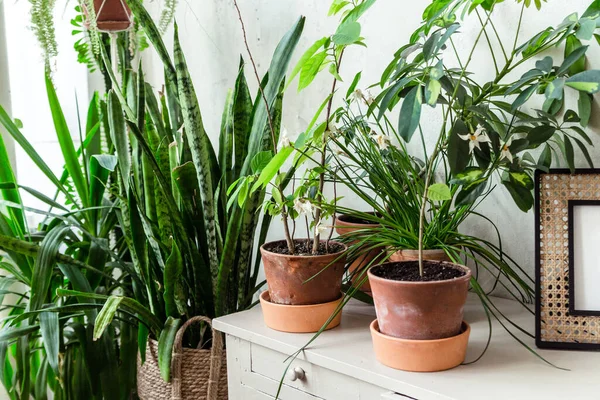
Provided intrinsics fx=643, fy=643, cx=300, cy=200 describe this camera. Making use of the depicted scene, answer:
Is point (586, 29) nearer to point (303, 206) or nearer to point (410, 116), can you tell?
point (410, 116)

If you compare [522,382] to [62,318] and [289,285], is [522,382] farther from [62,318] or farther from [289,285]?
[62,318]

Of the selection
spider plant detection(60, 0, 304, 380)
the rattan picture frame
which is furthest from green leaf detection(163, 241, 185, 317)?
the rattan picture frame

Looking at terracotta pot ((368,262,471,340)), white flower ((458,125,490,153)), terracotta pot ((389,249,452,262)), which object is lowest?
terracotta pot ((368,262,471,340))

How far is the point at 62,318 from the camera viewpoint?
1623 millimetres

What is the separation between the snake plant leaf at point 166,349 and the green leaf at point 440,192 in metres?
0.76

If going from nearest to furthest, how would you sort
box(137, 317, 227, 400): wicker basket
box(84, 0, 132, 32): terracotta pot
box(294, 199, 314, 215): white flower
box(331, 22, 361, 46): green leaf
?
box(331, 22, 361, 46): green leaf
box(294, 199, 314, 215): white flower
box(137, 317, 227, 400): wicker basket
box(84, 0, 132, 32): terracotta pot

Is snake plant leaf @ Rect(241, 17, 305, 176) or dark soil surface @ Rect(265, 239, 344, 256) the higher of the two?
snake plant leaf @ Rect(241, 17, 305, 176)

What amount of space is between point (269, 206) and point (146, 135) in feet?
2.09

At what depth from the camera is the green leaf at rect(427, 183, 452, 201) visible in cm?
93

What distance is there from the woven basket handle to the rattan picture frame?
27.8 inches

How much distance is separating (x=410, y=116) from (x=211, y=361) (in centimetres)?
81

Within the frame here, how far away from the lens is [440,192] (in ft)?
3.07

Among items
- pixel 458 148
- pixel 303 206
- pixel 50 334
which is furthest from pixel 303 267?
pixel 50 334

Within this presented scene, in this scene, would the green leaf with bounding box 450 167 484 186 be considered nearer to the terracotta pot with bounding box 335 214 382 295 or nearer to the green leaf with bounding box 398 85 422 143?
the green leaf with bounding box 398 85 422 143
